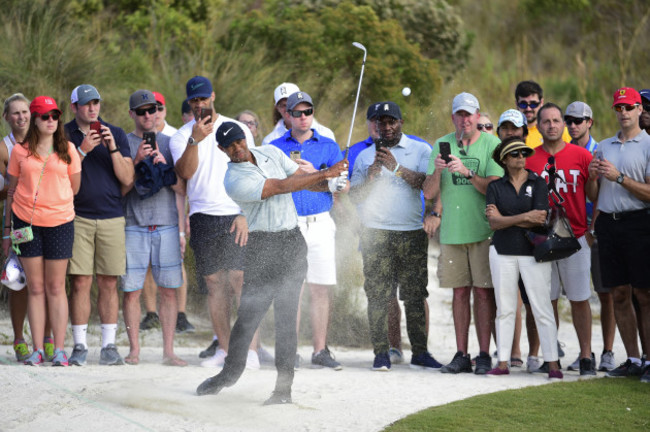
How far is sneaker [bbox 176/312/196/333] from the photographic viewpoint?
9820mm

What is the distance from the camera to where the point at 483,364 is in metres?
7.81

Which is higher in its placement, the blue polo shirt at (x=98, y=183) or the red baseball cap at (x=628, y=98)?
the red baseball cap at (x=628, y=98)

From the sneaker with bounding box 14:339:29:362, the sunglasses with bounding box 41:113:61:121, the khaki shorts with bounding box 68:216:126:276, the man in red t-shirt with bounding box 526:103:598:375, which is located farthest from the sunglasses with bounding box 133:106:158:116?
the man in red t-shirt with bounding box 526:103:598:375

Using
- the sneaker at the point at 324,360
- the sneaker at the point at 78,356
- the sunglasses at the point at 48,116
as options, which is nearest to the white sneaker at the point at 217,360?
the sneaker at the point at 324,360

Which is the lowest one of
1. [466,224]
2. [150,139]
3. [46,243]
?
[46,243]

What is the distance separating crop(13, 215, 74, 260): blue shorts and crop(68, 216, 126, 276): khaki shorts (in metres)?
0.22

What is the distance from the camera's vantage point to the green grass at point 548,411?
6.14 metres

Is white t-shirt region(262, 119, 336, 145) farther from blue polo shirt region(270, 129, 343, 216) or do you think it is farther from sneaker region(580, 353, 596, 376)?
sneaker region(580, 353, 596, 376)

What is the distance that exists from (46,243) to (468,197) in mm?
3366

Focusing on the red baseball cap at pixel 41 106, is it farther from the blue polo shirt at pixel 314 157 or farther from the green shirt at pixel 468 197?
the green shirt at pixel 468 197

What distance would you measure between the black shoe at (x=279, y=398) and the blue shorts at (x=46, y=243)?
86.3 inches

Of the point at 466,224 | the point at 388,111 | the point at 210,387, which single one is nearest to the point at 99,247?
the point at 210,387

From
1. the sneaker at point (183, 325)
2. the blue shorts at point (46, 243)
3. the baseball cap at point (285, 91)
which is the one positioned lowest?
the sneaker at point (183, 325)

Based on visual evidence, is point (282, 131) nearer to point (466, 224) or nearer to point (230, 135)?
point (466, 224)
